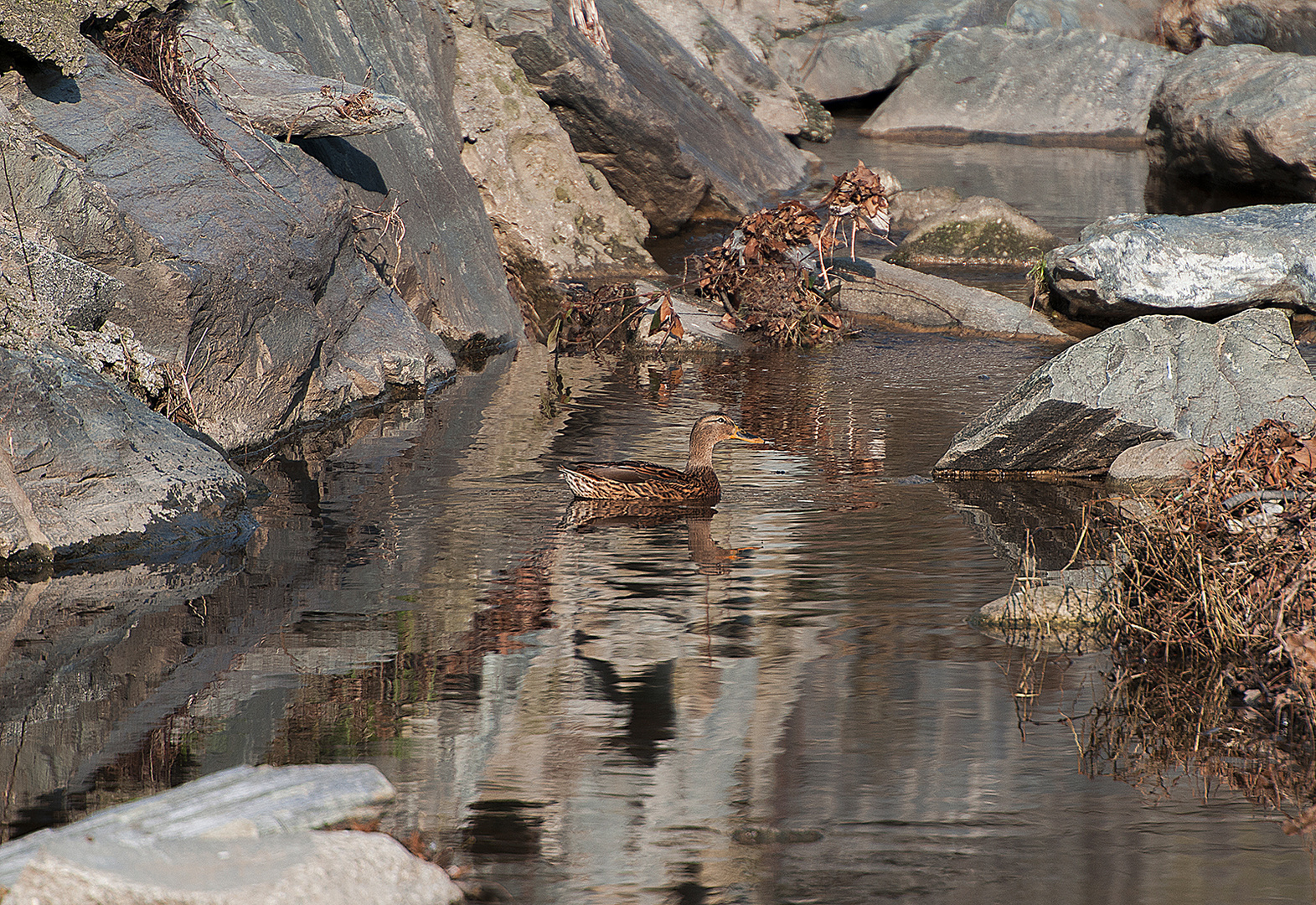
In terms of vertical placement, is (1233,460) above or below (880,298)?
below

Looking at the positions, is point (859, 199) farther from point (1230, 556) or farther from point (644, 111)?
point (1230, 556)

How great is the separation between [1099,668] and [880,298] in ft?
29.7

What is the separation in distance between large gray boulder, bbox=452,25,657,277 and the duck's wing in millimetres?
8050

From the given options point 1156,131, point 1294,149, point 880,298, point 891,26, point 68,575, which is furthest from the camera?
point 891,26

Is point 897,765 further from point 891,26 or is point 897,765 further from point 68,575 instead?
point 891,26

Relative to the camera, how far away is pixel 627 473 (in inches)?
315

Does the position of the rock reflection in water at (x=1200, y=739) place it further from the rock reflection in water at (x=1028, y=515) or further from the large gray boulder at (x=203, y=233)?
the large gray boulder at (x=203, y=233)

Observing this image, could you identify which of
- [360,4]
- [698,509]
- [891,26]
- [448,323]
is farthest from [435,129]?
[891,26]

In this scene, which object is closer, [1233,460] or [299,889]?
[299,889]

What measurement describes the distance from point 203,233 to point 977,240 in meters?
10.2

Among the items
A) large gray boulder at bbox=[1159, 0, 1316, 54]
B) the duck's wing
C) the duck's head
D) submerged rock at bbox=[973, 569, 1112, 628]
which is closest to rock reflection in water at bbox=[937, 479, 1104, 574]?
submerged rock at bbox=[973, 569, 1112, 628]

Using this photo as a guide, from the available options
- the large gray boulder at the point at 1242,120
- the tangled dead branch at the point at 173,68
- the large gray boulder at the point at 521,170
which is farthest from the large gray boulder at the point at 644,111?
the tangled dead branch at the point at 173,68

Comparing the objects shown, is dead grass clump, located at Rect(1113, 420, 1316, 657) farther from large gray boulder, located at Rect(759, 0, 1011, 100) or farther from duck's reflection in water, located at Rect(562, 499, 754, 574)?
large gray boulder, located at Rect(759, 0, 1011, 100)

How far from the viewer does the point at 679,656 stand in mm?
5801
